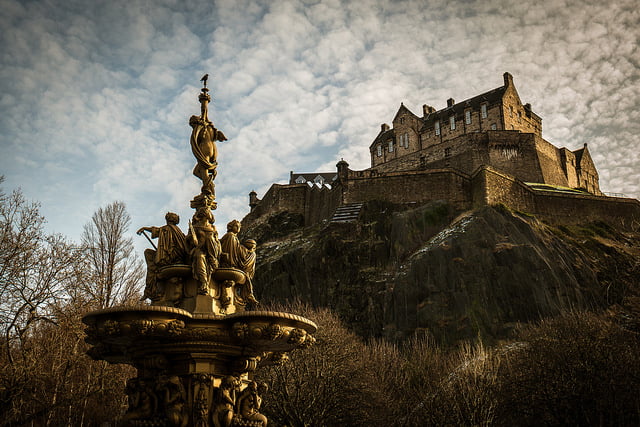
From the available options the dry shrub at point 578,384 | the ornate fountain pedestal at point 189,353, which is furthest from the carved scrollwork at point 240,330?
the dry shrub at point 578,384

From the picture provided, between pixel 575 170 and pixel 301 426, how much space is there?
5931 centimetres

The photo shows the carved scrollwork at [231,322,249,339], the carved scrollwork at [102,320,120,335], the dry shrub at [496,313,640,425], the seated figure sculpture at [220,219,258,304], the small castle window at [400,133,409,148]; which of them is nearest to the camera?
the carved scrollwork at [102,320,120,335]

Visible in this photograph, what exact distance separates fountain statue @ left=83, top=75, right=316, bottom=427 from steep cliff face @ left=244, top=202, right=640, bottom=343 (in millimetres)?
27699

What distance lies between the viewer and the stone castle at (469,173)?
162 ft

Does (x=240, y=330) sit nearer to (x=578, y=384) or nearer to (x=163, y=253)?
(x=163, y=253)

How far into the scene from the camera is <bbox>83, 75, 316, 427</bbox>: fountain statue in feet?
25.4

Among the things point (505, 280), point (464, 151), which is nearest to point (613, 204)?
point (464, 151)

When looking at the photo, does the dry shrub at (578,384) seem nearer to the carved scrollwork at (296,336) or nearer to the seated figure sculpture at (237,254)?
the carved scrollwork at (296,336)

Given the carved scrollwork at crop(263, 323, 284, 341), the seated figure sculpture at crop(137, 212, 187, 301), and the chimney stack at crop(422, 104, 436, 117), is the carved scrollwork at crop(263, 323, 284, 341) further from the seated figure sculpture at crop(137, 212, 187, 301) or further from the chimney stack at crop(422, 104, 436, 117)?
the chimney stack at crop(422, 104, 436, 117)

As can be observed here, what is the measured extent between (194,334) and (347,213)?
137 feet

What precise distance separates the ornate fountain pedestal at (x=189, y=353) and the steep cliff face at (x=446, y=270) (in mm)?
27890

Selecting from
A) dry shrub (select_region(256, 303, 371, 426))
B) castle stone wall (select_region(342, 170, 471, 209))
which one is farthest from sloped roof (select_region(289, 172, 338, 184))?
dry shrub (select_region(256, 303, 371, 426))

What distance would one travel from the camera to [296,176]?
280ft

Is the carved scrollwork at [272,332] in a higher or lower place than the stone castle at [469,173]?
lower
